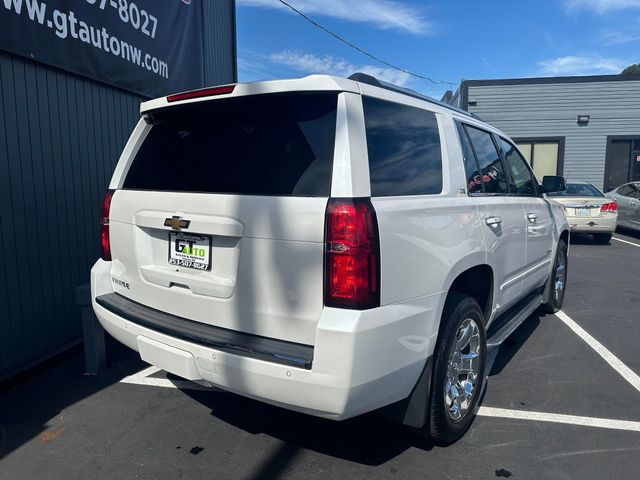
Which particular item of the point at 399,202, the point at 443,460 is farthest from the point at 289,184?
the point at 443,460

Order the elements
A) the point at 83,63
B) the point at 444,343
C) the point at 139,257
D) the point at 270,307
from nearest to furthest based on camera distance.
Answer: the point at 270,307 < the point at 444,343 < the point at 139,257 < the point at 83,63

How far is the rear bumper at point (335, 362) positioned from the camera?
82.4 inches

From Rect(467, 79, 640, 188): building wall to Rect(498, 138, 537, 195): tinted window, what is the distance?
45.9 feet

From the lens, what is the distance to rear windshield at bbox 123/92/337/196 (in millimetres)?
2314

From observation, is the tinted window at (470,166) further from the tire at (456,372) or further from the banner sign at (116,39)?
the banner sign at (116,39)

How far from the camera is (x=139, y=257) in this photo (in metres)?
2.89

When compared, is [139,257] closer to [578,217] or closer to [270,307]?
[270,307]

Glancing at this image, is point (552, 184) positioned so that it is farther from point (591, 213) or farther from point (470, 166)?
point (591, 213)

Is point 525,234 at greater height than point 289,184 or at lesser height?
lesser

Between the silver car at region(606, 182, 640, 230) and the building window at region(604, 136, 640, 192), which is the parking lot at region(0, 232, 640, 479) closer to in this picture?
the silver car at region(606, 182, 640, 230)

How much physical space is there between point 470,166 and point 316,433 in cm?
202

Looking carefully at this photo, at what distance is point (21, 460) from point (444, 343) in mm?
2487

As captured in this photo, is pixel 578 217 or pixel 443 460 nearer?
pixel 443 460

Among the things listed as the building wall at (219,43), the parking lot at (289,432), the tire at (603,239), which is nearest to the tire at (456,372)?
the parking lot at (289,432)
